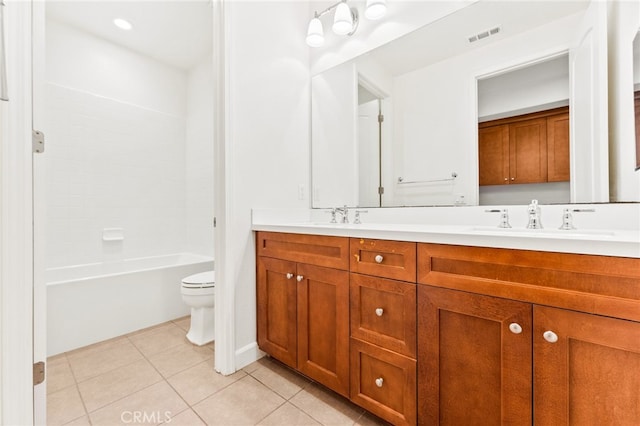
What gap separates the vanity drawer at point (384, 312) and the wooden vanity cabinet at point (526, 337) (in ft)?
0.14

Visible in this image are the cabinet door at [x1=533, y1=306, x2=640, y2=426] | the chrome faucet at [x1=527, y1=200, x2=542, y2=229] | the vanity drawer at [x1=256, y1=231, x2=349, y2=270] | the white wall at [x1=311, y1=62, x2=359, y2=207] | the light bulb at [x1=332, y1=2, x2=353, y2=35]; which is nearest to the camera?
the cabinet door at [x1=533, y1=306, x2=640, y2=426]

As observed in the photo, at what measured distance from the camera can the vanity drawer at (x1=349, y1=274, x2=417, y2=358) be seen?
3.39 feet

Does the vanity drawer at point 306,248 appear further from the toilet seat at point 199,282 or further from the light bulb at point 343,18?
the light bulb at point 343,18

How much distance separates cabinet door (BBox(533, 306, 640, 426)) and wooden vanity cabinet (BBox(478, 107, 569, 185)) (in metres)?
0.76

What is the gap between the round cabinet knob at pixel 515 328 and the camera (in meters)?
0.82

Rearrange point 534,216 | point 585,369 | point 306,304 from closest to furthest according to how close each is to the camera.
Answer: point 585,369 → point 534,216 → point 306,304

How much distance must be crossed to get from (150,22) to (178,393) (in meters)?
2.86

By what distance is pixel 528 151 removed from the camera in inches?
51.5

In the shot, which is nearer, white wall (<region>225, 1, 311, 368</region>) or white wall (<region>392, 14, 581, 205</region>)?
white wall (<region>392, 14, 581, 205</region>)

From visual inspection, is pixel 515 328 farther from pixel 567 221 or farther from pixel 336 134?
pixel 336 134

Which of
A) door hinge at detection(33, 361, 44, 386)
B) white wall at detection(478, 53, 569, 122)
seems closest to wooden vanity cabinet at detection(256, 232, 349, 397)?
door hinge at detection(33, 361, 44, 386)

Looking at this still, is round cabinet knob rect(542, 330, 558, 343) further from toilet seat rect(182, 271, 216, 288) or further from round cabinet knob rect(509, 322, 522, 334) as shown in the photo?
toilet seat rect(182, 271, 216, 288)

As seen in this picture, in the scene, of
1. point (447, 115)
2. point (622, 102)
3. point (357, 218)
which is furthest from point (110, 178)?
point (622, 102)

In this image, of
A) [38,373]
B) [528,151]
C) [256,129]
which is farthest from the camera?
[256,129]
